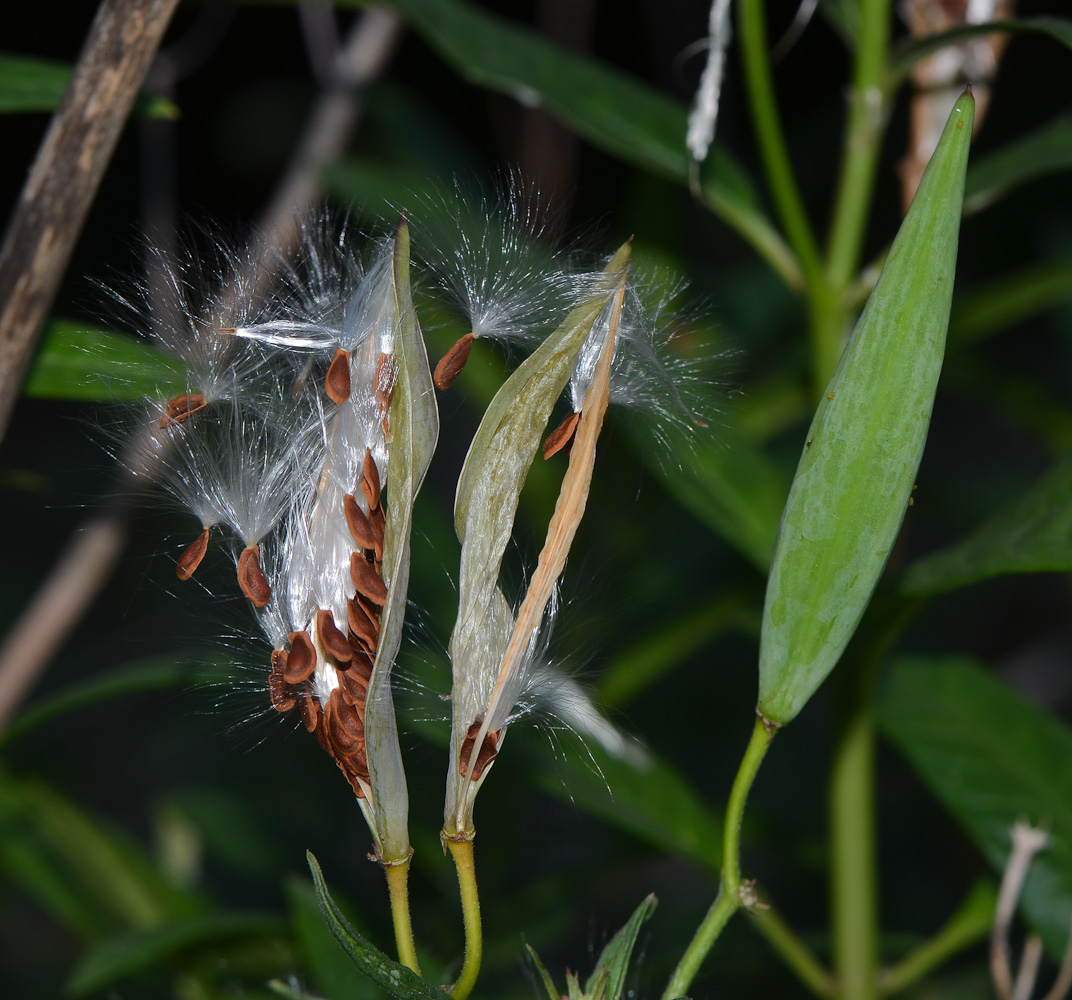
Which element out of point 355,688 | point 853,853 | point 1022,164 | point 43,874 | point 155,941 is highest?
point 1022,164

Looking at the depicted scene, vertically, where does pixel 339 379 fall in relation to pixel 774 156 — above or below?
below

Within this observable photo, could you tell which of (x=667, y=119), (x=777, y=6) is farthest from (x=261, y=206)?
(x=667, y=119)

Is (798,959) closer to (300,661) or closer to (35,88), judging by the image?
(300,661)

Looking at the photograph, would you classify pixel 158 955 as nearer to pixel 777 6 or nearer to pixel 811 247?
pixel 811 247

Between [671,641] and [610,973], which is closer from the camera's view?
[610,973]

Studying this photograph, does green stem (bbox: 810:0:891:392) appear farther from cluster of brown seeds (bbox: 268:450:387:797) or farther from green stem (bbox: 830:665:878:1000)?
cluster of brown seeds (bbox: 268:450:387:797)

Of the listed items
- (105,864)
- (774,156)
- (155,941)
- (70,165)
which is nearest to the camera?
(70,165)

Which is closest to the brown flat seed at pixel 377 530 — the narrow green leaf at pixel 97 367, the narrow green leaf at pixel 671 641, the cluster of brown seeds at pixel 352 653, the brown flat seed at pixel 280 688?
the cluster of brown seeds at pixel 352 653

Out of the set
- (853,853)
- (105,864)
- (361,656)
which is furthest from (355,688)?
(105,864)
